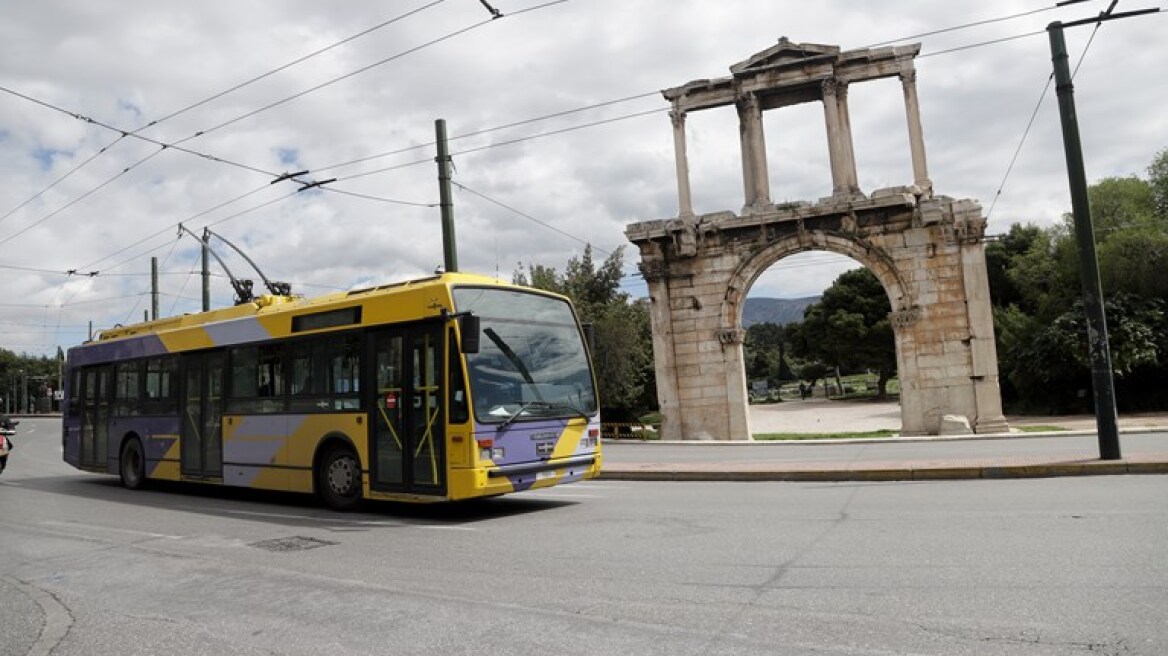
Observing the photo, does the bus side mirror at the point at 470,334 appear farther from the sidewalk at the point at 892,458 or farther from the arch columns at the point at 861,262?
the arch columns at the point at 861,262

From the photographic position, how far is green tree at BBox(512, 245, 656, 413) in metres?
32.5

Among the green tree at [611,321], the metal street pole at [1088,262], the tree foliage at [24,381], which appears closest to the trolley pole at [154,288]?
the green tree at [611,321]

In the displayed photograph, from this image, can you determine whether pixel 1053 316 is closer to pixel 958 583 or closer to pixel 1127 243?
pixel 1127 243

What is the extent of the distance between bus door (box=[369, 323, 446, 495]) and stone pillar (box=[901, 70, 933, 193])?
65.4ft

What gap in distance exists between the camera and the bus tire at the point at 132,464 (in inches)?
602

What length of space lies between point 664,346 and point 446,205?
38.5 feet

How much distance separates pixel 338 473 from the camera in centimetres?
1133

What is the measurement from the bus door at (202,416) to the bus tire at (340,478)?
2.75 meters

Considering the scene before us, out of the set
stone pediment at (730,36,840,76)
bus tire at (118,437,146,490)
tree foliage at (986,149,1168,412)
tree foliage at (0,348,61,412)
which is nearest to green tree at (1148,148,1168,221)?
tree foliage at (986,149,1168,412)

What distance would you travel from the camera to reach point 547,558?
732 centimetres

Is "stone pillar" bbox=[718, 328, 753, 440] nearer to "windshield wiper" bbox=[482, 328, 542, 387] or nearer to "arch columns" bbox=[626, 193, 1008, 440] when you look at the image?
"arch columns" bbox=[626, 193, 1008, 440]

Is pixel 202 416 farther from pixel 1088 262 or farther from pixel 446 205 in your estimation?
pixel 1088 262

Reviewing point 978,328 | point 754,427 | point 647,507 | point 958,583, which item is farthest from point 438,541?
point 754,427

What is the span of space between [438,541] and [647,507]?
2.95 meters
